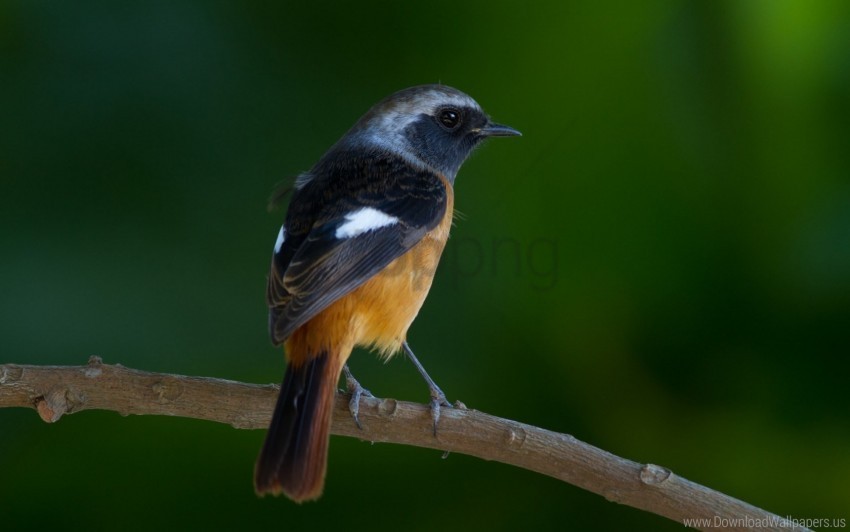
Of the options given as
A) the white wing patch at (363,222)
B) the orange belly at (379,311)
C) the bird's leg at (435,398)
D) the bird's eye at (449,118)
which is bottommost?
the bird's leg at (435,398)

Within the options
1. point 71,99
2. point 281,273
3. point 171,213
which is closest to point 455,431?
point 281,273

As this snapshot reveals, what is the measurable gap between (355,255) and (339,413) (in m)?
0.44

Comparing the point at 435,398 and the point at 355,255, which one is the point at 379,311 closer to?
the point at 355,255

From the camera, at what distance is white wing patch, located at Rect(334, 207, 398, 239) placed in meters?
2.73

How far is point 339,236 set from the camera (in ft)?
8.89

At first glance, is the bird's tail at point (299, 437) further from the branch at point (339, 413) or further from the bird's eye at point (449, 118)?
the bird's eye at point (449, 118)

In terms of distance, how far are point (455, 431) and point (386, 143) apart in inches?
42.4

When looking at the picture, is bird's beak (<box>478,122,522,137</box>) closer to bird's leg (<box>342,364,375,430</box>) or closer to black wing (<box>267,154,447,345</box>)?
black wing (<box>267,154,447,345</box>)

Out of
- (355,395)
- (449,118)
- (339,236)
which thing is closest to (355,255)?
(339,236)

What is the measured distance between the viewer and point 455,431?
2.59 m

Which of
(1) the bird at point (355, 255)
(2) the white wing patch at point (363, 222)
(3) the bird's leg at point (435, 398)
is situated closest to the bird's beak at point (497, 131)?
(1) the bird at point (355, 255)

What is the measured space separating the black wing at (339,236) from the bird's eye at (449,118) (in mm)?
235

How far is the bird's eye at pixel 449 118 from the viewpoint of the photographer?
10.6 ft

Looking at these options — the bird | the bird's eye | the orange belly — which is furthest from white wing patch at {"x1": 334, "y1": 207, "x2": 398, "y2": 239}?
the bird's eye
